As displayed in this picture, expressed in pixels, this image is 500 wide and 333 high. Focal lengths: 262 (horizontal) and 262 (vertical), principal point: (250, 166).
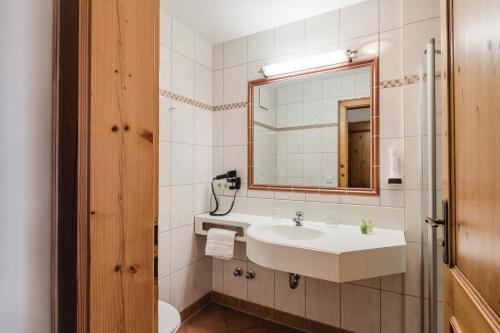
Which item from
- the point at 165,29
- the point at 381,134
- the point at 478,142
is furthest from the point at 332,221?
the point at 165,29

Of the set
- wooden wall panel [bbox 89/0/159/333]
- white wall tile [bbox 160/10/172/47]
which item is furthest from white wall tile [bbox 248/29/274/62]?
wooden wall panel [bbox 89/0/159/333]

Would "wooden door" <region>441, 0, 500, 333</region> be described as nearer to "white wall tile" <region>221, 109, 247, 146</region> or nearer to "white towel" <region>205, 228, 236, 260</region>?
"white towel" <region>205, 228, 236, 260</region>

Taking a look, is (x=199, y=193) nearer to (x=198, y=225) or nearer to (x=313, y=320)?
(x=198, y=225)

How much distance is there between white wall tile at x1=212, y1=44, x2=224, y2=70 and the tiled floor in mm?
2123

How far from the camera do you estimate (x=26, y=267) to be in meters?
0.42

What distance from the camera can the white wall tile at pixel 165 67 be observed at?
1899 millimetres

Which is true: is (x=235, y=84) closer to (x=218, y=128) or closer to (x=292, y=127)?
(x=218, y=128)

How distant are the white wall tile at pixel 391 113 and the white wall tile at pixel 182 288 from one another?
1791 millimetres

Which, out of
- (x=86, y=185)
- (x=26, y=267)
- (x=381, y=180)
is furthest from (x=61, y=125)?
(x=381, y=180)

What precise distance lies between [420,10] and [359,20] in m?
0.36

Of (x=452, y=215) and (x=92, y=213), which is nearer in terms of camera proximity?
(x=92, y=213)

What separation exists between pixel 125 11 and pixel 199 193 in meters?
1.83

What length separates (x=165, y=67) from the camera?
6.31 feet

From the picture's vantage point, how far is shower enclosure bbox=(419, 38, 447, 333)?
1.19m
